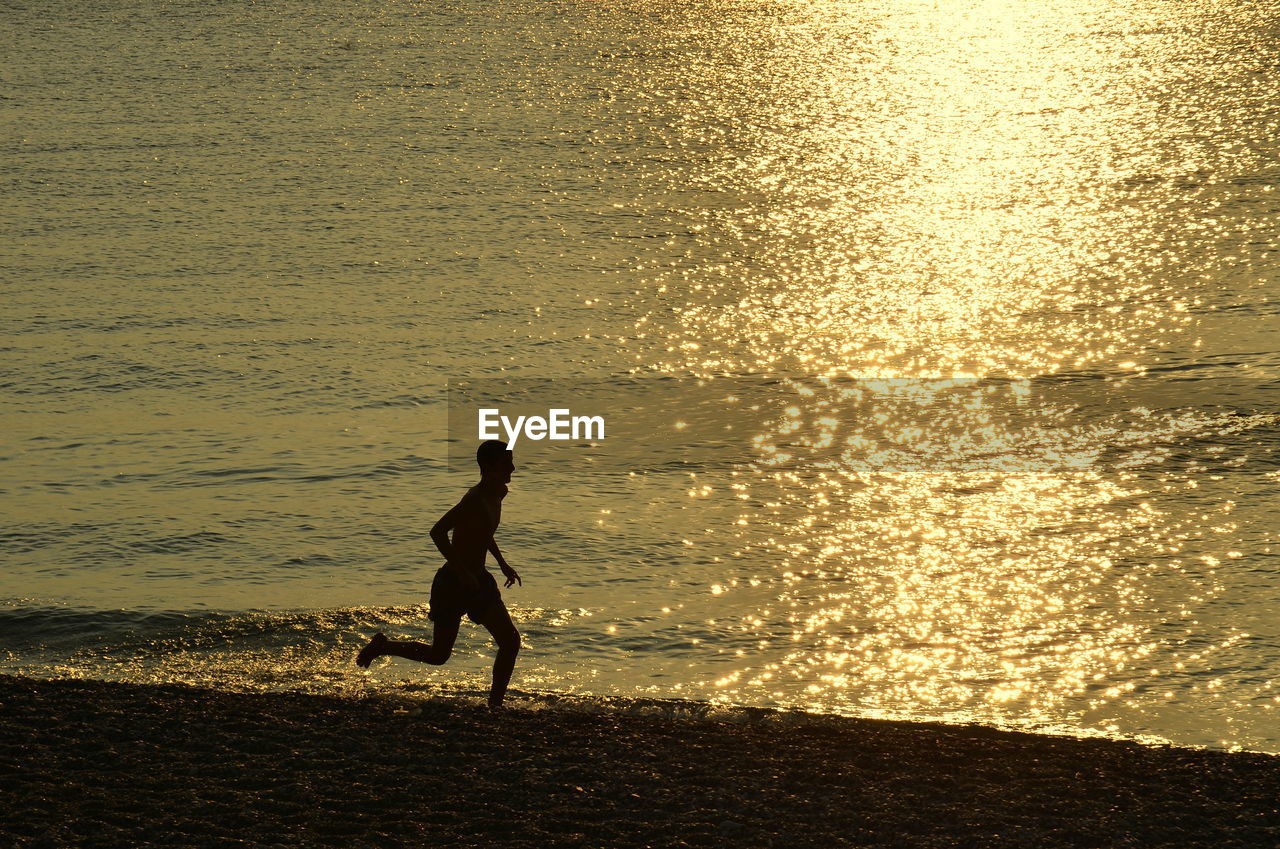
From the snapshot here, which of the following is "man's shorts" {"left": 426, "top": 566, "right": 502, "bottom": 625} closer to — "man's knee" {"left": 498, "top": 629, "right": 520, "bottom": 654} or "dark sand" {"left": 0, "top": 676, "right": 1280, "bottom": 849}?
"man's knee" {"left": 498, "top": 629, "right": 520, "bottom": 654}

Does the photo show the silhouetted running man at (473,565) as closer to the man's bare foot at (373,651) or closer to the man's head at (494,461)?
the man's head at (494,461)

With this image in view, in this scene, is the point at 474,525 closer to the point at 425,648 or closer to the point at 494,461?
the point at 494,461

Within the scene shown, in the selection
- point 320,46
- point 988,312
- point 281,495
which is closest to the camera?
point 281,495

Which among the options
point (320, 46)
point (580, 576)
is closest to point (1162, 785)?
point (580, 576)

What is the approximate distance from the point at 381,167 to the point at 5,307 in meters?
8.62

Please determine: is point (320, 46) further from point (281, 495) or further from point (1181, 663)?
point (1181, 663)

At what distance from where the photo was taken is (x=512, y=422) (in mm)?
14047

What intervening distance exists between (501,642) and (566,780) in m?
0.75

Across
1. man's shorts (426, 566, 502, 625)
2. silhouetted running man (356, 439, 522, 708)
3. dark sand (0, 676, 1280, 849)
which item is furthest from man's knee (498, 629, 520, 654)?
dark sand (0, 676, 1280, 849)

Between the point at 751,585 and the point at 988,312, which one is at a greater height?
the point at 988,312

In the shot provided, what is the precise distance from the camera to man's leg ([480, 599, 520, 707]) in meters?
6.68
